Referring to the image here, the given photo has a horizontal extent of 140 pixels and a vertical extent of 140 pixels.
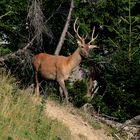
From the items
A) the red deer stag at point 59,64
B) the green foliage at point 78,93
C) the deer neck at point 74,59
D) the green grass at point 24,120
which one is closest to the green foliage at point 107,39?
the green foliage at point 78,93

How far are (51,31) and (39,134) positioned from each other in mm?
9475

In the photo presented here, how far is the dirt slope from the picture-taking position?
16172mm

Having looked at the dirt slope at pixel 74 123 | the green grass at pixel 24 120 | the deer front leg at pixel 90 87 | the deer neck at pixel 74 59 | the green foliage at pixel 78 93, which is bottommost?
the deer front leg at pixel 90 87

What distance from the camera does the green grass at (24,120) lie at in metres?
13.5

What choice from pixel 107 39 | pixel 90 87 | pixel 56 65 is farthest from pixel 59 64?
pixel 90 87

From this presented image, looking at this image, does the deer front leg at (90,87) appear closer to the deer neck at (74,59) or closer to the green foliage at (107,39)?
the green foliage at (107,39)

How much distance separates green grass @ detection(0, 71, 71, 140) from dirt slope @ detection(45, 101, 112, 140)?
423 mm

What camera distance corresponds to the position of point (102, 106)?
21.3 metres

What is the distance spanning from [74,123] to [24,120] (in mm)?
2543

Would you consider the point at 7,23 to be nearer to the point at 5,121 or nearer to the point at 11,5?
the point at 11,5

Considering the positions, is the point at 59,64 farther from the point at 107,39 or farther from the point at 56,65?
the point at 107,39

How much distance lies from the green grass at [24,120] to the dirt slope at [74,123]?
42 cm

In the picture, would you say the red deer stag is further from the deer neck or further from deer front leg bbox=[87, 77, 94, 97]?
deer front leg bbox=[87, 77, 94, 97]

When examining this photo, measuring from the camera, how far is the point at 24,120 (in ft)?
47.2
